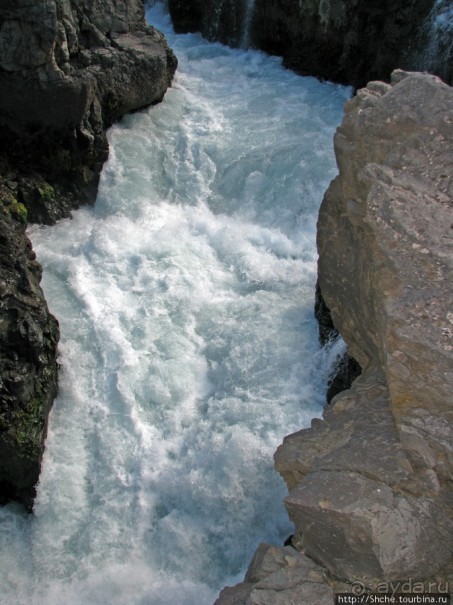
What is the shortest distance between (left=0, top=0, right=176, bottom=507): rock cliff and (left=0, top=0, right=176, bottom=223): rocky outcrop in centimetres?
2

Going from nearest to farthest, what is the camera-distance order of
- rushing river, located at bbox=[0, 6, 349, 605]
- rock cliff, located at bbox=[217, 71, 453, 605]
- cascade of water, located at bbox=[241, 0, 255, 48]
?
rock cliff, located at bbox=[217, 71, 453, 605] < rushing river, located at bbox=[0, 6, 349, 605] < cascade of water, located at bbox=[241, 0, 255, 48]

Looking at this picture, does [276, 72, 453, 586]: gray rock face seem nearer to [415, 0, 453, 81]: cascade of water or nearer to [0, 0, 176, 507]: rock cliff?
[0, 0, 176, 507]: rock cliff

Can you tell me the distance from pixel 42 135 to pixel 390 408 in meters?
8.56

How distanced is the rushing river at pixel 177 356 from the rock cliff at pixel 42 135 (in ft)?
1.36

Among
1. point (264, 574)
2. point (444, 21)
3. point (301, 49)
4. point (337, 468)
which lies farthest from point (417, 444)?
point (301, 49)

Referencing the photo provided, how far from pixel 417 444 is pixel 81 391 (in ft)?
17.0

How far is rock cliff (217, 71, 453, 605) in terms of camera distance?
4184 millimetres

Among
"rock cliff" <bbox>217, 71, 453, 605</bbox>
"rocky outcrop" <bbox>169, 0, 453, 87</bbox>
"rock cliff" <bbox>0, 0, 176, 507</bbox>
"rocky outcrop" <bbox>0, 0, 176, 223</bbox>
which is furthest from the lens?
"rocky outcrop" <bbox>169, 0, 453, 87</bbox>

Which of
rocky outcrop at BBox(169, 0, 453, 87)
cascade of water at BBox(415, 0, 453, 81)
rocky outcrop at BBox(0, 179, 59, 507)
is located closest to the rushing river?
rocky outcrop at BBox(0, 179, 59, 507)

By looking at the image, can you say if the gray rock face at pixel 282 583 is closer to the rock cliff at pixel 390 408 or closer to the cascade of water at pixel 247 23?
the rock cliff at pixel 390 408

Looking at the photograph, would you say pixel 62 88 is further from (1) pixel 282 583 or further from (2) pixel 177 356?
(1) pixel 282 583

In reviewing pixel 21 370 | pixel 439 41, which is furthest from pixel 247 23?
pixel 21 370

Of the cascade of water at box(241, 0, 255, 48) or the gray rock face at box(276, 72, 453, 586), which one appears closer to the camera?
the gray rock face at box(276, 72, 453, 586)

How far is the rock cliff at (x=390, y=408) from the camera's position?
418 centimetres
